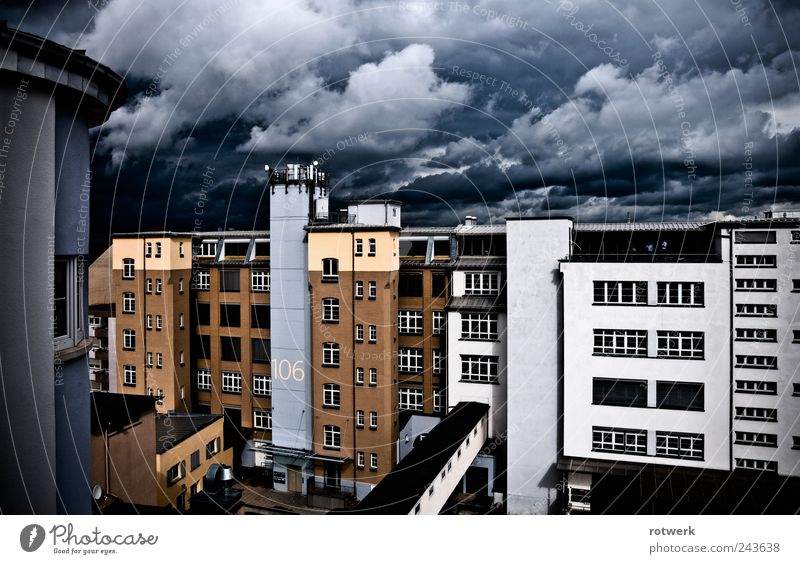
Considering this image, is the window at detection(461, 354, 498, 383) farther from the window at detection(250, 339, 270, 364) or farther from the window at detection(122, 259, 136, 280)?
the window at detection(122, 259, 136, 280)

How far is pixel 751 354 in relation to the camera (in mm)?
4094

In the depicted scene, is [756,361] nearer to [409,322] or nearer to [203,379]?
[409,322]

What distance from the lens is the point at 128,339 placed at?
383cm

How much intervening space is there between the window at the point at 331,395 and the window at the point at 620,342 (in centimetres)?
215

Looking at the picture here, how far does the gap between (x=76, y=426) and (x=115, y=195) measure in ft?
4.43

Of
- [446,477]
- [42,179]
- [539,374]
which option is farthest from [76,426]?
[539,374]

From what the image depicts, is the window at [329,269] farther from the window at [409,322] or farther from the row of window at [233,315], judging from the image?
the window at [409,322]

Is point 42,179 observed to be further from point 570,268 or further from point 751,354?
point 751,354

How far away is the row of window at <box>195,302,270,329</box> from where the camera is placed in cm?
398

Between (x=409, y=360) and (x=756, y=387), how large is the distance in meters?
3.00

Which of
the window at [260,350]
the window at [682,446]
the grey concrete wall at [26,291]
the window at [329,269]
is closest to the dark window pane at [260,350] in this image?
the window at [260,350]

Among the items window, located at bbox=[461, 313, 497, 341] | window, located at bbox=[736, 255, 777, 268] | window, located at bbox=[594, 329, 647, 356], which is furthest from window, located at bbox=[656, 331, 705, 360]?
window, located at bbox=[461, 313, 497, 341]

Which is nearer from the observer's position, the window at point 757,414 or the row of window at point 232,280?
the row of window at point 232,280

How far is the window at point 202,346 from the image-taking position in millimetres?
4113
